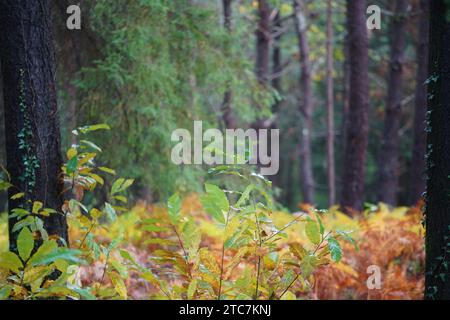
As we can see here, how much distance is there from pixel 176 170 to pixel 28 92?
4283mm

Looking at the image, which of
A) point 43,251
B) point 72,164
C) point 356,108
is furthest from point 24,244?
point 356,108

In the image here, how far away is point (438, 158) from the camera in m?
3.53

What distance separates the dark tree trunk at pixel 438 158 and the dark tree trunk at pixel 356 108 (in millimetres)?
6091

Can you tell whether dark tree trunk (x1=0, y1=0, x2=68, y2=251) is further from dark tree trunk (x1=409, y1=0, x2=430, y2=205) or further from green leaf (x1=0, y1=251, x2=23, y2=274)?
dark tree trunk (x1=409, y1=0, x2=430, y2=205)

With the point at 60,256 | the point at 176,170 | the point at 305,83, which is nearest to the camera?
the point at 60,256

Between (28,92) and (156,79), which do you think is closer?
(28,92)

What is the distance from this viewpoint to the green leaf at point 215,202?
3.15 m

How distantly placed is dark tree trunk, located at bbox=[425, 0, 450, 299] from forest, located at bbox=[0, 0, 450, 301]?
0.01 m

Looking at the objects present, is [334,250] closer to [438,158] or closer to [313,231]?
[313,231]

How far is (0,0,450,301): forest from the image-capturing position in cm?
342

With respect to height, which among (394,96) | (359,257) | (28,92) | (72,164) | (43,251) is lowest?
(359,257)

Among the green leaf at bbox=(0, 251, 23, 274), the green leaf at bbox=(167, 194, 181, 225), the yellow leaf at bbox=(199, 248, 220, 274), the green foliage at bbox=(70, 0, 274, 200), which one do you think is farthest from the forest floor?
the green leaf at bbox=(0, 251, 23, 274)

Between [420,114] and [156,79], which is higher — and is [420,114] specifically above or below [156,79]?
→ below
